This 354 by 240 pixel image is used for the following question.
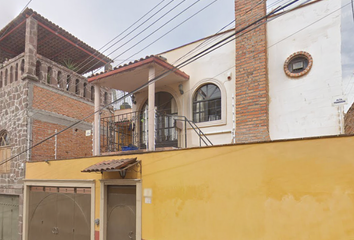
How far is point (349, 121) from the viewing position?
218 inches

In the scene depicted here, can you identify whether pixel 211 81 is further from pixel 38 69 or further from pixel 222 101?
pixel 38 69

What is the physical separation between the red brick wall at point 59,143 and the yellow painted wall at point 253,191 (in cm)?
543

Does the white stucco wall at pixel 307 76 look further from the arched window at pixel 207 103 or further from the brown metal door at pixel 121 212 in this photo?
the brown metal door at pixel 121 212

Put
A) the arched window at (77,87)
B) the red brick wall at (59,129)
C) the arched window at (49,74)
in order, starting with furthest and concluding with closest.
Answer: the arched window at (77,87) < the arched window at (49,74) < the red brick wall at (59,129)

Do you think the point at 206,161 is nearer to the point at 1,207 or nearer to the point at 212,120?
the point at 212,120

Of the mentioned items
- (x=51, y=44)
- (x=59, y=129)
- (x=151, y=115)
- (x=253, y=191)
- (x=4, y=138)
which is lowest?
(x=253, y=191)

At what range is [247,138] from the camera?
6.32 meters

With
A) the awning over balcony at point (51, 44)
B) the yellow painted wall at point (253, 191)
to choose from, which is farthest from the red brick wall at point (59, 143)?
the yellow painted wall at point (253, 191)

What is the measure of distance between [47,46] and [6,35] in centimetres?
153

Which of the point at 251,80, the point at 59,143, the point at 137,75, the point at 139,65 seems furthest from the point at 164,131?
the point at 59,143

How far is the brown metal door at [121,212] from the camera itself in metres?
6.43

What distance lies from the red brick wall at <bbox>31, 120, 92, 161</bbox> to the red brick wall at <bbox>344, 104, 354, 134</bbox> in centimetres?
962

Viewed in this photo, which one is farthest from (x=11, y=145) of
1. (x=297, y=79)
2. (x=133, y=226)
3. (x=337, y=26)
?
(x=337, y=26)

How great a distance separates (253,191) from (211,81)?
3.96 metres
